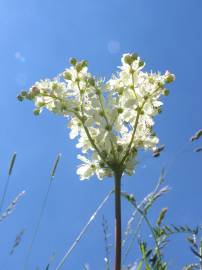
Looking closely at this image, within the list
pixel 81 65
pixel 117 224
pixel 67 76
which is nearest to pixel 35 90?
pixel 67 76

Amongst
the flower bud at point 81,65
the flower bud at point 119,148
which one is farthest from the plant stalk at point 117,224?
the flower bud at point 81,65

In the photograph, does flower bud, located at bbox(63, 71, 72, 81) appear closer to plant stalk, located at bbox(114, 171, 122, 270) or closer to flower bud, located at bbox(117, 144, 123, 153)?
flower bud, located at bbox(117, 144, 123, 153)

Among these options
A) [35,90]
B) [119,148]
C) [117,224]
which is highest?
[35,90]

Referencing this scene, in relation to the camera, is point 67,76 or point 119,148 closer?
point 119,148

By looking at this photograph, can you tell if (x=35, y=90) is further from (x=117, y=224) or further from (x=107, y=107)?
(x=117, y=224)

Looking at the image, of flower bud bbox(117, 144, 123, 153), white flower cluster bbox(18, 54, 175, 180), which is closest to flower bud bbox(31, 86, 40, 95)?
white flower cluster bbox(18, 54, 175, 180)

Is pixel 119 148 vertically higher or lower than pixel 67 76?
lower

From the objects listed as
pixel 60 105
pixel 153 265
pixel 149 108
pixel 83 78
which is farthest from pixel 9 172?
pixel 153 265

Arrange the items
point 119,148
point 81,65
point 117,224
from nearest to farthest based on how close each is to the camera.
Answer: point 117,224, point 119,148, point 81,65
